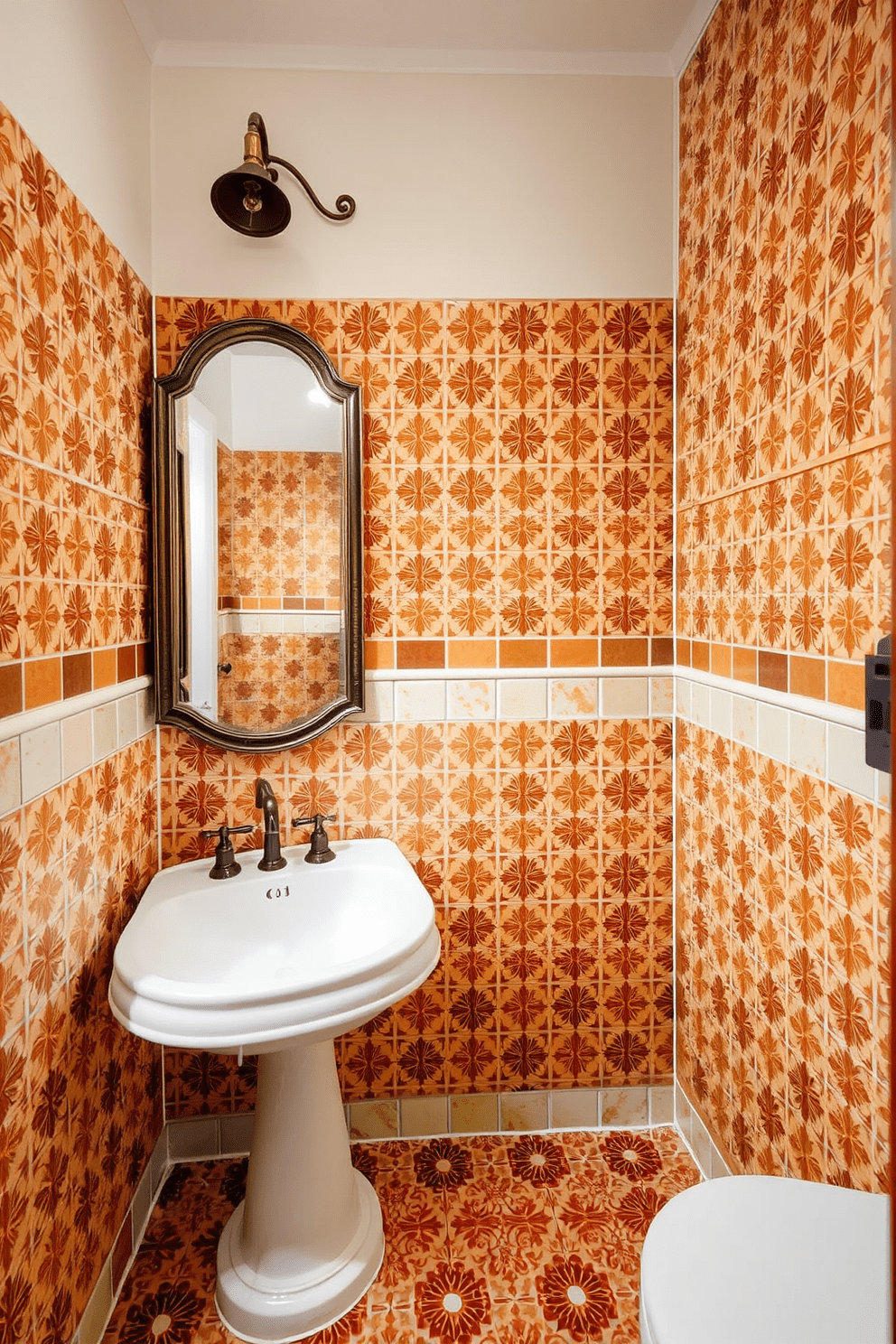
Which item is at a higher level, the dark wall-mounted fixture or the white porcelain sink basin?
the dark wall-mounted fixture

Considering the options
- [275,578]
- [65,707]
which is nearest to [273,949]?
[65,707]

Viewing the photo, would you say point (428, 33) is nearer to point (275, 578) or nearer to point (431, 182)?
point (431, 182)

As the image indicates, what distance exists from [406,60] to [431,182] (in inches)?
9.8

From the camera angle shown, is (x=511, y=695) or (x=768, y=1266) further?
(x=511, y=695)

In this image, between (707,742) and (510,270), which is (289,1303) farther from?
(510,270)

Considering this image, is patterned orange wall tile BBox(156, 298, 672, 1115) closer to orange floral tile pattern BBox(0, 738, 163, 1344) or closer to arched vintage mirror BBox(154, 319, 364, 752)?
arched vintage mirror BBox(154, 319, 364, 752)

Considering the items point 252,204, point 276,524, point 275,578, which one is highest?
point 252,204

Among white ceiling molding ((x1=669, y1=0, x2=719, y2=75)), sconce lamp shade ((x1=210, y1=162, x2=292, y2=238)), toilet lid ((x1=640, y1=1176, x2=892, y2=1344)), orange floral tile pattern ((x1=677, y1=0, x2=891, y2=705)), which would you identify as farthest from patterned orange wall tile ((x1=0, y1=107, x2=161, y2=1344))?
white ceiling molding ((x1=669, y1=0, x2=719, y2=75))

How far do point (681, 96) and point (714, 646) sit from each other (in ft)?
3.98

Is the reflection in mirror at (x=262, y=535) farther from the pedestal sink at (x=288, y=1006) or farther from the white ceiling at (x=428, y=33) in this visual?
the white ceiling at (x=428, y=33)

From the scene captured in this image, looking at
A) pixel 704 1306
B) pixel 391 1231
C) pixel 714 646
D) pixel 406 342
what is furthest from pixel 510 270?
pixel 391 1231

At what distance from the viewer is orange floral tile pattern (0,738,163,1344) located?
998mm

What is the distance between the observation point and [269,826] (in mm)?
1533

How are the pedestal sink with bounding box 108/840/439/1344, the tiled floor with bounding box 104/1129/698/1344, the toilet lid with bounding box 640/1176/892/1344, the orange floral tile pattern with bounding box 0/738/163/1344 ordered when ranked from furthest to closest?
1. the tiled floor with bounding box 104/1129/698/1344
2. the pedestal sink with bounding box 108/840/439/1344
3. the orange floral tile pattern with bounding box 0/738/163/1344
4. the toilet lid with bounding box 640/1176/892/1344
